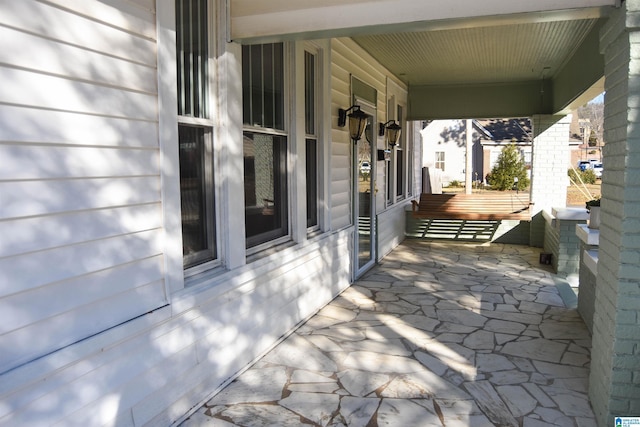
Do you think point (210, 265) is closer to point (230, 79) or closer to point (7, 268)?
point (230, 79)

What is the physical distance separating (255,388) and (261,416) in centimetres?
36

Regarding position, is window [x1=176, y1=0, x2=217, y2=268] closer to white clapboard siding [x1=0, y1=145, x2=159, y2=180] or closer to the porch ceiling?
white clapboard siding [x1=0, y1=145, x2=159, y2=180]

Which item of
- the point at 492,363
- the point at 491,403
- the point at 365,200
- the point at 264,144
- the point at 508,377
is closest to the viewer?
the point at 491,403

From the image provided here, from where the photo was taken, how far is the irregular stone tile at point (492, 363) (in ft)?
11.5

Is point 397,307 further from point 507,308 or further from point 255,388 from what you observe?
point 255,388

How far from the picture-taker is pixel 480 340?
4.07 metres

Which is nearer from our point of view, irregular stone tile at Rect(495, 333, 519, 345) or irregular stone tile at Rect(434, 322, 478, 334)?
irregular stone tile at Rect(495, 333, 519, 345)

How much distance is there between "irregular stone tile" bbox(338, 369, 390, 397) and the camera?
314cm

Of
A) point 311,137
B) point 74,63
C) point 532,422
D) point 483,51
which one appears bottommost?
point 532,422

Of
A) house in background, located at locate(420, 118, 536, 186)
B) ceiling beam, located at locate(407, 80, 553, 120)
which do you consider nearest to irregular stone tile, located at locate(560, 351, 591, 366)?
ceiling beam, located at locate(407, 80, 553, 120)

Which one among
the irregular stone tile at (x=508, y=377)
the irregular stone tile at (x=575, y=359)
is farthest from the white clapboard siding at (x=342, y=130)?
the irregular stone tile at (x=575, y=359)

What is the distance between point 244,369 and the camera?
3.39 m

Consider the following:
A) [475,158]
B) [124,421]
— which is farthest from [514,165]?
[124,421]

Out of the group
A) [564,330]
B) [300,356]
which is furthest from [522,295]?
[300,356]
